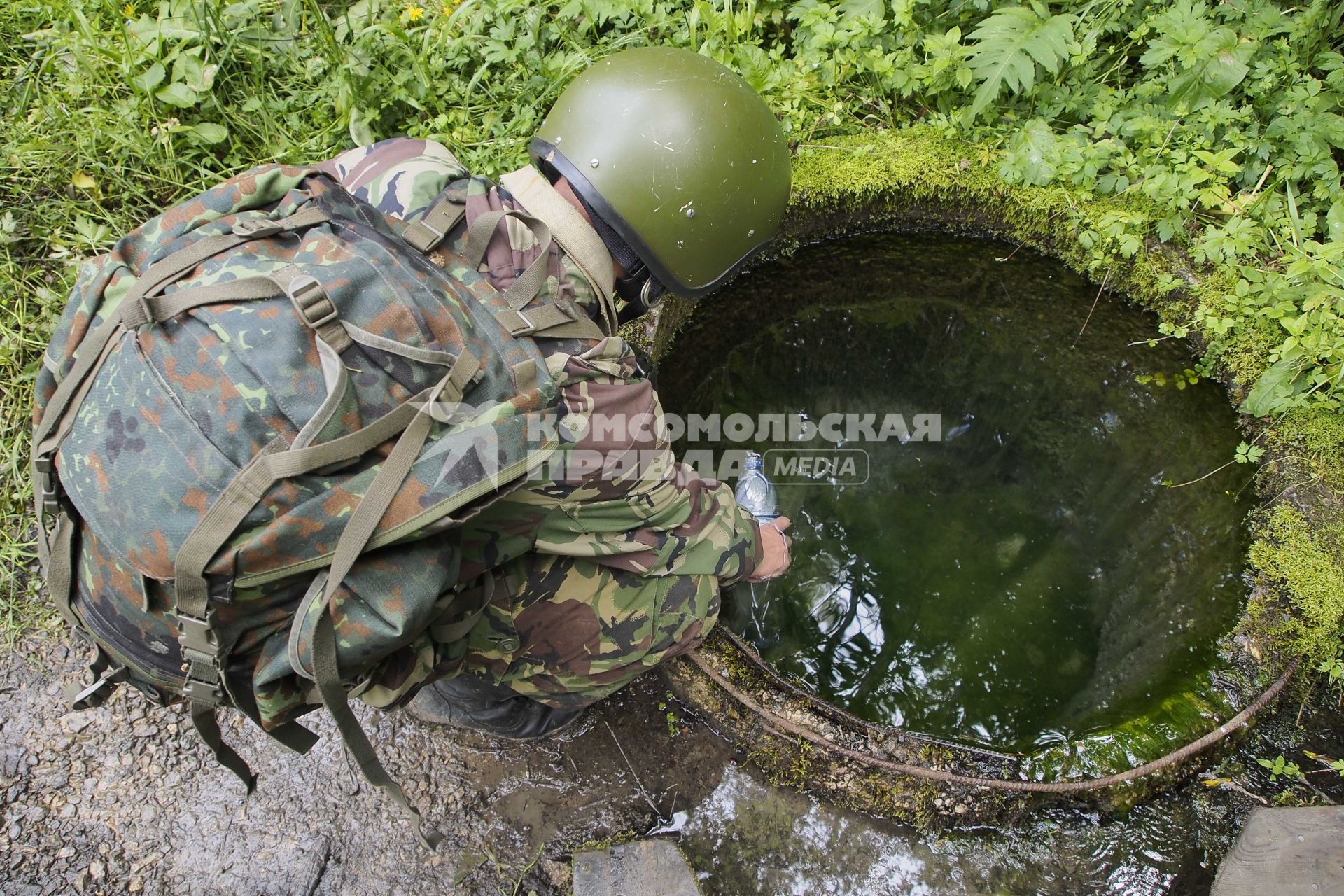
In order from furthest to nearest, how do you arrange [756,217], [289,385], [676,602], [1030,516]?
[1030,516]
[756,217]
[676,602]
[289,385]

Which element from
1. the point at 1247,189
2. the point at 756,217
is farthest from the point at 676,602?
the point at 1247,189

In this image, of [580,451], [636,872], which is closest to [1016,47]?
[580,451]

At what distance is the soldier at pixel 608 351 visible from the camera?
193cm

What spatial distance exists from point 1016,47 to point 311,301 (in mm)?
3106

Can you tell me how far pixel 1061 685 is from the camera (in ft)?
9.42

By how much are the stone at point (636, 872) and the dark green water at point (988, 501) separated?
83 centimetres

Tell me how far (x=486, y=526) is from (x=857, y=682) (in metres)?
1.68

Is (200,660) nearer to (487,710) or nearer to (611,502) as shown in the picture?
(611,502)

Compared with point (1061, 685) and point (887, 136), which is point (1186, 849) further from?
point (887, 136)

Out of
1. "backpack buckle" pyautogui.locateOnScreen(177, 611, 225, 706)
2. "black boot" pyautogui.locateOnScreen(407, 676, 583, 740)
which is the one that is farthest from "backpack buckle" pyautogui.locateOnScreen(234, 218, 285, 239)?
"black boot" pyautogui.locateOnScreen(407, 676, 583, 740)

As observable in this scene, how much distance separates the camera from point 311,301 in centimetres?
146

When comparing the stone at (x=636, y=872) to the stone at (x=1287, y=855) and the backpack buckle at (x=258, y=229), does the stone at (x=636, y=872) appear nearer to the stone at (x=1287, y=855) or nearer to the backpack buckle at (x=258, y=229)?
the stone at (x=1287, y=855)

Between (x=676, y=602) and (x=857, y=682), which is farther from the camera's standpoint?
(x=857, y=682)

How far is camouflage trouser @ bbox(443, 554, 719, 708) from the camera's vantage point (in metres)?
2.13
